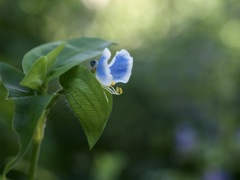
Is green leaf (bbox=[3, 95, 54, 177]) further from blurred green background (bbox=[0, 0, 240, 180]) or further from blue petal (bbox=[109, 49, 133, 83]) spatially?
blurred green background (bbox=[0, 0, 240, 180])

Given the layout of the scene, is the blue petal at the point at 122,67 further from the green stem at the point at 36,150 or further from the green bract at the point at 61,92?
the green stem at the point at 36,150

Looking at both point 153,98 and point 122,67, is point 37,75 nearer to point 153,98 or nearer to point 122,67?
point 122,67

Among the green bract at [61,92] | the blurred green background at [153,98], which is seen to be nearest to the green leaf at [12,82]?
the green bract at [61,92]

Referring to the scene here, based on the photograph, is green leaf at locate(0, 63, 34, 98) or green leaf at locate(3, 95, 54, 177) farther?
green leaf at locate(0, 63, 34, 98)

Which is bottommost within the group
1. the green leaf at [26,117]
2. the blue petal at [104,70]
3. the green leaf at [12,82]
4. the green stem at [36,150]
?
the green stem at [36,150]

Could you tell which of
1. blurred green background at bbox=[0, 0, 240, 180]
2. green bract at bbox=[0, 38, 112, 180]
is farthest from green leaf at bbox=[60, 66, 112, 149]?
blurred green background at bbox=[0, 0, 240, 180]

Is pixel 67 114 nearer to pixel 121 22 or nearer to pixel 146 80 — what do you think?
pixel 146 80

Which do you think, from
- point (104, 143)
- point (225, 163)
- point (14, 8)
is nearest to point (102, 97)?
point (225, 163)
